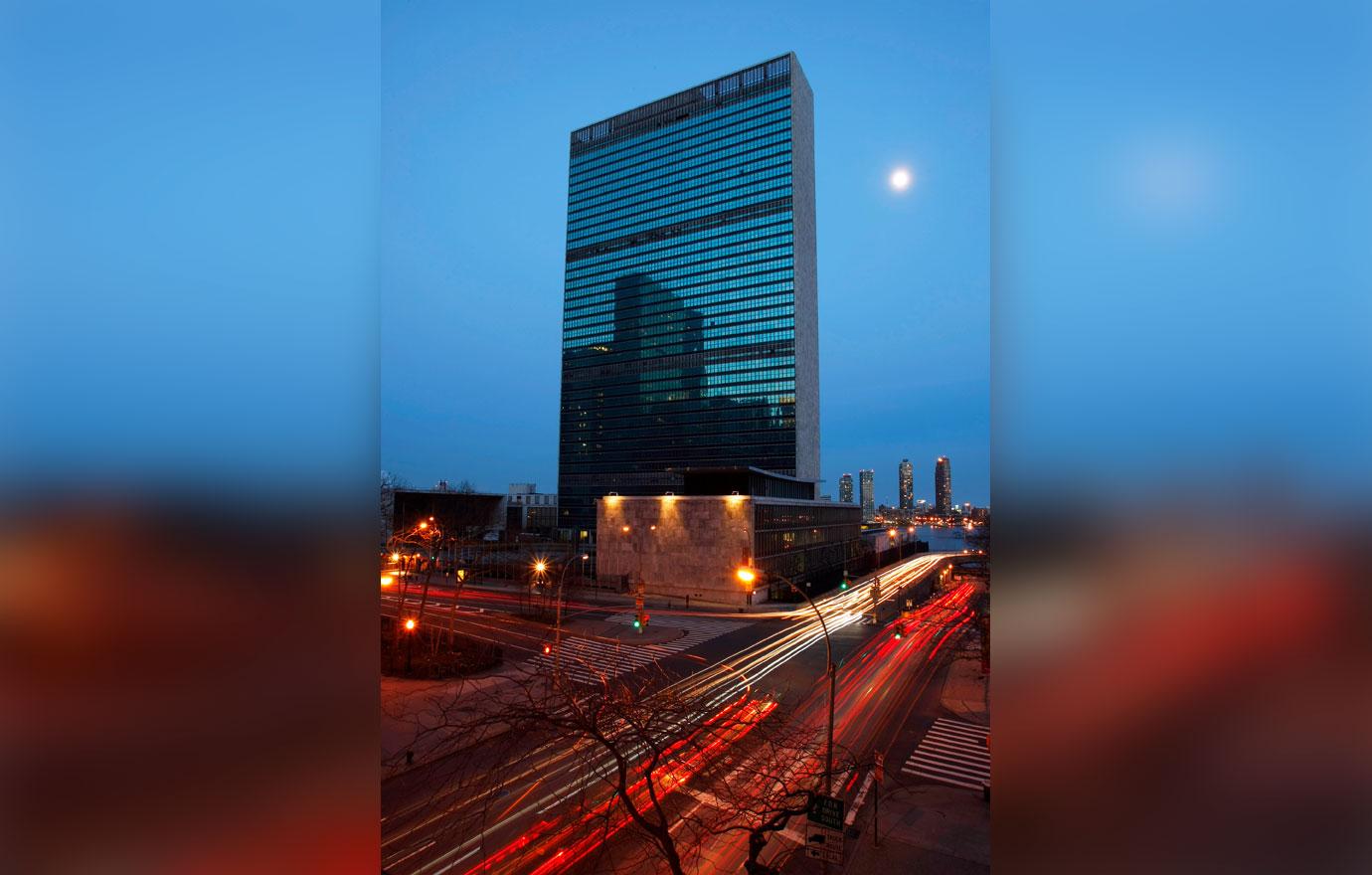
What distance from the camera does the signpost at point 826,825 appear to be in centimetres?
610

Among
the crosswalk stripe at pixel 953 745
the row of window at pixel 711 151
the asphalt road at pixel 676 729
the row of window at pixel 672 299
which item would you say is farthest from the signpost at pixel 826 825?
the row of window at pixel 711 151

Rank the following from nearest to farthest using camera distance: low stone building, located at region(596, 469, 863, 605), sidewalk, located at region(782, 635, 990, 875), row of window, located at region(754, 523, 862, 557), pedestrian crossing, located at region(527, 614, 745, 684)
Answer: sidewalk, located at region(782, 635, 990, 875) < pedestrian crossing, located at region(527, 614, 745, 684) < low stone building, located at region(596, 469, 863, 605) < row of window, located at region(754, 523, 862, 557)

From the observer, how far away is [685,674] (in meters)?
17.9

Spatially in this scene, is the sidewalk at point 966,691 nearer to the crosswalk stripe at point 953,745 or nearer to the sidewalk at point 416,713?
the crosswalk stripe at point 953,745

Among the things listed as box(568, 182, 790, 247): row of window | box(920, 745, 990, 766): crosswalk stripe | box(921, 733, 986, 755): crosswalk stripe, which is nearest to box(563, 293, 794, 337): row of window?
box(568, 182, 790, 247): row of window

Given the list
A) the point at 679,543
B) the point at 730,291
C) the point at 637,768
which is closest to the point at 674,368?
the point at 730,291

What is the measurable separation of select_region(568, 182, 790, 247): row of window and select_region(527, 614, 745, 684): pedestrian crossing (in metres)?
71.4

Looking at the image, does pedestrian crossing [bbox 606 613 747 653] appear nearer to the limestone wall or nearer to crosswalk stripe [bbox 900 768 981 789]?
the limestone wall

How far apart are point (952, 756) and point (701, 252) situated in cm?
8155

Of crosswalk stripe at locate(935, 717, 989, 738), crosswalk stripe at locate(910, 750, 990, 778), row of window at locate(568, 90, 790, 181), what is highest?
row of window at locate(568, 90, 790, 181)

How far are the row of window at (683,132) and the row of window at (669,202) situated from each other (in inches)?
339

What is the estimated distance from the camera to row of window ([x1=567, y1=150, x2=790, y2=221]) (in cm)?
8325

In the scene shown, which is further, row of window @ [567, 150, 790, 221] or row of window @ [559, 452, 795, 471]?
row of window @ [567, 150, 790, 221]
